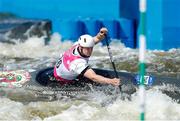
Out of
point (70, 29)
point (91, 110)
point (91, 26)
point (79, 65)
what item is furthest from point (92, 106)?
point (70, 29)

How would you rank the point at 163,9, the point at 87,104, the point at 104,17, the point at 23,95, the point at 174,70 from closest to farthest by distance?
the point at 87,104
the point at 23,95
the point at 174,70
the point at 163,9
the point at 104,17

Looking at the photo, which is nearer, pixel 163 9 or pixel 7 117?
pixel 7 117

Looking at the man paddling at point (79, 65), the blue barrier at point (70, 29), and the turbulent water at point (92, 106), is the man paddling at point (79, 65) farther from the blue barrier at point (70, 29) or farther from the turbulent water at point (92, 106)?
the blue barrier at point (70, 29)

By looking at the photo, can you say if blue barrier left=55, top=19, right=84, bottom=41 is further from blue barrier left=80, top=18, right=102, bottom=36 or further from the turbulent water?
the turbulent water

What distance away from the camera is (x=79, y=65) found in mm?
7438

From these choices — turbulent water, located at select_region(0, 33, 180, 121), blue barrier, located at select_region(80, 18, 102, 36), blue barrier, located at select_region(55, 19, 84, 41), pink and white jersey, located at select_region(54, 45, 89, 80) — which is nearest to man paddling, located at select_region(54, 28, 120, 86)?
pink and white jersey, located at select_region(54, 45, 89, 80)

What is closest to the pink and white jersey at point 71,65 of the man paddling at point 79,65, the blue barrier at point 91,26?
the man paddling at point 79,65

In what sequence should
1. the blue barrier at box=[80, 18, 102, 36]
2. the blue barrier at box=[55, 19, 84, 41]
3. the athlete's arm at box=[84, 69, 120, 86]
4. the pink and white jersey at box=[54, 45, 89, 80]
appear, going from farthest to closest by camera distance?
1. the blue barrier at box=[55, 19, 84, 41]
2. the blue barrier at box=[80, 18, 102, 36]
3. the pink and white jersey at box=[54, 45, 89, 80]
4. the athlete's arm at box=[84, 69, 120, 86]

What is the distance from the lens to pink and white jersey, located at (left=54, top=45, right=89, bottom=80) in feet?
24.4

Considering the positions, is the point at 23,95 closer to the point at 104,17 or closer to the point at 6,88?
the point at 6,88

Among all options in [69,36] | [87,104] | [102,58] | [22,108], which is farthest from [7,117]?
[69,36]

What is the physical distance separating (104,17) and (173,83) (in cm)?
608

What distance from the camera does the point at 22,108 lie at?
7.07m

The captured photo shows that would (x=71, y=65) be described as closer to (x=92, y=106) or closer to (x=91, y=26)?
(x=92, y=106)
